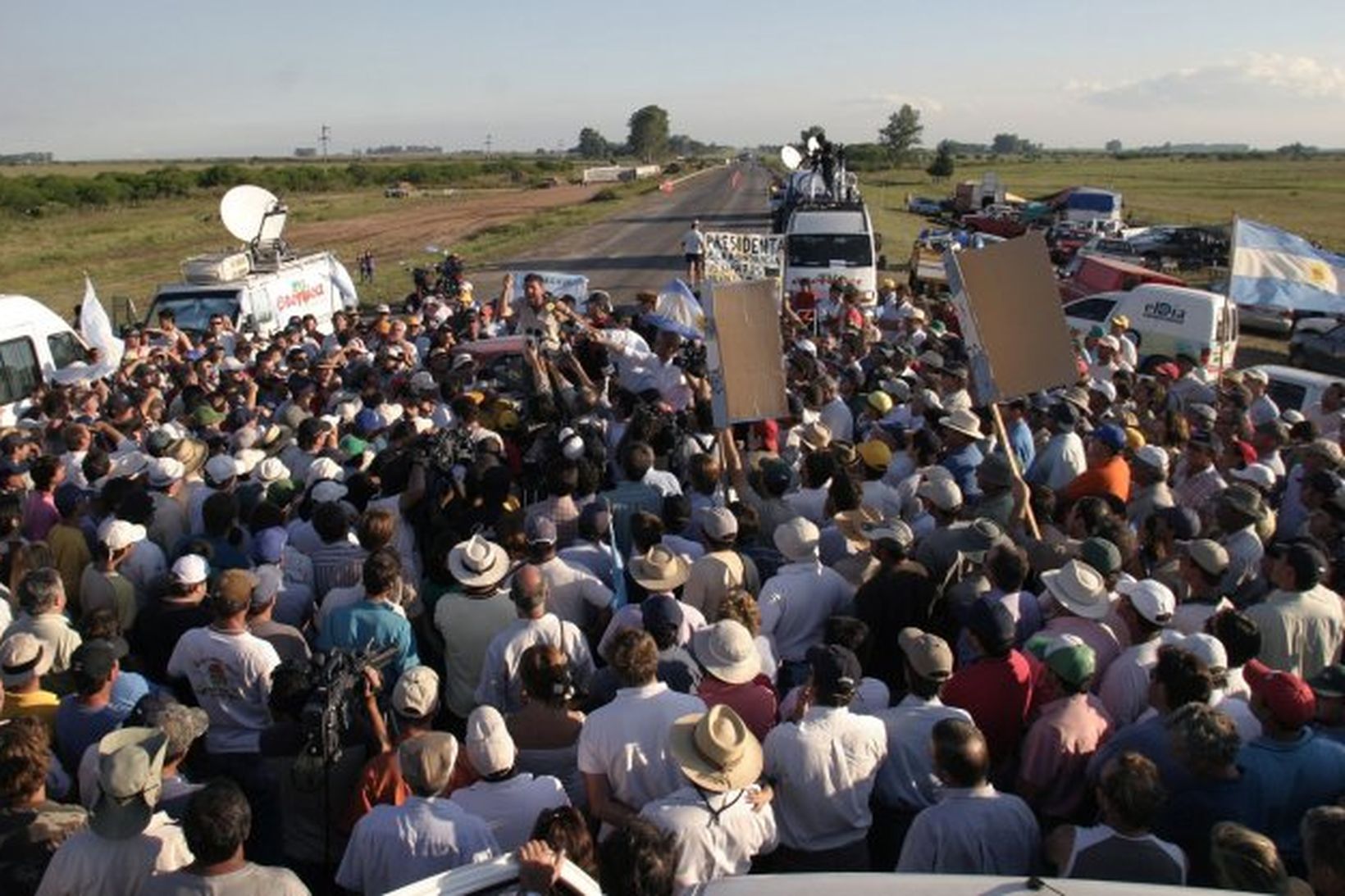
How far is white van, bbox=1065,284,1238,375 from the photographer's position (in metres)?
17.1

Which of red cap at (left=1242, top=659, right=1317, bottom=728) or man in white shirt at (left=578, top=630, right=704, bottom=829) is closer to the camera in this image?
red cap at (left=1242, top=659, right=1317, bottom=728)

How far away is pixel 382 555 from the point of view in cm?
540

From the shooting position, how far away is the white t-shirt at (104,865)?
3.56m

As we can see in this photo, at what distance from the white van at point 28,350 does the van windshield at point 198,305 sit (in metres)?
3.33

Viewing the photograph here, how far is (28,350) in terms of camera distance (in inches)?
509

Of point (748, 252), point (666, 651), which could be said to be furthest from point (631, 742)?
point (748, 252)

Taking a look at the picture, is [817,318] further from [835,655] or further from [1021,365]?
[835,655]

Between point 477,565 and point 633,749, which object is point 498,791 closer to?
point 633,749

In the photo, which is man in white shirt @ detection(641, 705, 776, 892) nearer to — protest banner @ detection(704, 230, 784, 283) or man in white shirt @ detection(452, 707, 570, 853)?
man in white shirt @ detection(452, 707, 570, 853)

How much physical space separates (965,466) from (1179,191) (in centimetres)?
8093

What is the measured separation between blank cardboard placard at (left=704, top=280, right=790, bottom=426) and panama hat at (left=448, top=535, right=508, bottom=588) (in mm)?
2412

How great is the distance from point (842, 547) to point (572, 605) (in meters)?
1.70

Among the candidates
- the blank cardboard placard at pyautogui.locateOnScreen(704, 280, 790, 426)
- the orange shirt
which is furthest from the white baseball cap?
the orange shirt

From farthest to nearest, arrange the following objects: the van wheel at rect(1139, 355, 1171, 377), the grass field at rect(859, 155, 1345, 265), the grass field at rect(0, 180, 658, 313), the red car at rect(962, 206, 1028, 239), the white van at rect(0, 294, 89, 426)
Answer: the grass field at rect(859, 155, 1345, 265), the red car at rect(962, 206, 1028, 239), the grass field at rect(0, 180, 658, 313), the van wheel at rect(1139, 355, 1171, 377), the white van at rect(0, 294, 89, 426)
